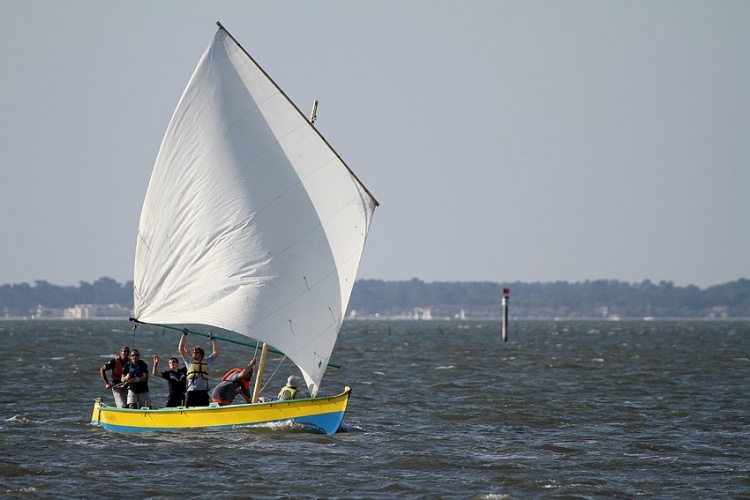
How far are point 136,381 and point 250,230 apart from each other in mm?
4527

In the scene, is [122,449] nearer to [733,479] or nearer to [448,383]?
[733,479]

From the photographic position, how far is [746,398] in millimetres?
39000

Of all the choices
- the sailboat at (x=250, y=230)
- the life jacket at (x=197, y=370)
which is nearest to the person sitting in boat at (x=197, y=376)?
the life jacket at (x=197, y=370)

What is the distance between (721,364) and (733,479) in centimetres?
4029

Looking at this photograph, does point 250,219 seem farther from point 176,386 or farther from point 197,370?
point 176,386

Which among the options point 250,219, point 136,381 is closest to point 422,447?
point 250,219

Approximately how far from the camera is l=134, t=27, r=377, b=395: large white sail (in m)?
26.4

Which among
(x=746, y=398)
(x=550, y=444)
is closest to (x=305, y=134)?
(x=550, y=444)

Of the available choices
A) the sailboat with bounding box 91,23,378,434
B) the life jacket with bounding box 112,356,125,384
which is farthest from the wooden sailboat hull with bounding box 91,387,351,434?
the life jacket with bounding box 112,356,125,384

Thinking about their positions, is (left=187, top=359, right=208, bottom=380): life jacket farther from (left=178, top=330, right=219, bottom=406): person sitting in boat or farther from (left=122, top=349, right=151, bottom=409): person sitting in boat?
(left=122, top=349, right=151, bottom=409): person sitting in boat

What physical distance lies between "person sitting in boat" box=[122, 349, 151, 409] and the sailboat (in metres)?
0.50

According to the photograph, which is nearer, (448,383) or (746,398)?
(746,398)

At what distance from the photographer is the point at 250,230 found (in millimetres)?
26812

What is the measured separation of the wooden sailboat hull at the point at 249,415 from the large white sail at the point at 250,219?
0.57 m
